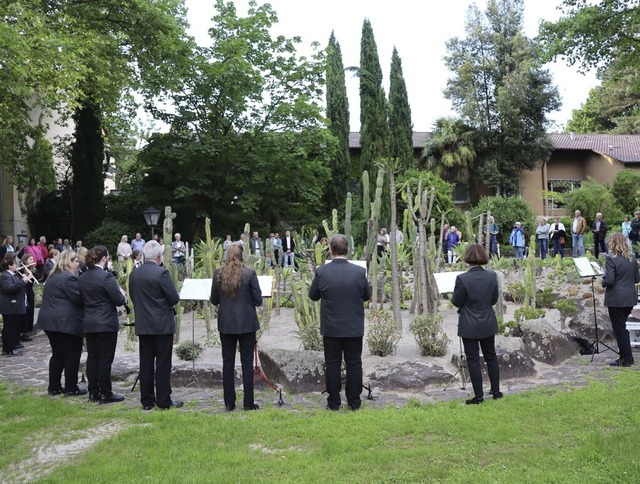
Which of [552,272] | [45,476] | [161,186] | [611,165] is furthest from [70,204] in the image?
[611,165]

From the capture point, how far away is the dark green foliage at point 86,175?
84.8ft

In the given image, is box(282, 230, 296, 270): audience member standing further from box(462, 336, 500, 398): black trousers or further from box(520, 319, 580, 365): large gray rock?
box(462, 336, 500, 398): black trousers

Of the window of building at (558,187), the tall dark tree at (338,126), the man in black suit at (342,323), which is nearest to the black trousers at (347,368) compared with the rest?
the man in black suit at (342,323)

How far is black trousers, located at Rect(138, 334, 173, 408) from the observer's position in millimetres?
6250

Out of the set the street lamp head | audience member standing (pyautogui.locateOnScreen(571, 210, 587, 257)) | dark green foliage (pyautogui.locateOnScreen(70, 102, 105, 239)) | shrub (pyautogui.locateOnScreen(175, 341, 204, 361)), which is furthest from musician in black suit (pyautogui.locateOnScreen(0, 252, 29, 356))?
dark green foliage (pyautogui.locateOnScreen(70, 102, 105, 239))

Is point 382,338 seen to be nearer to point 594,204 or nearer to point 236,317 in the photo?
point 236,317

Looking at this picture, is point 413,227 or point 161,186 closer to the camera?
point 413,227

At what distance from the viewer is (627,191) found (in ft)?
99.5

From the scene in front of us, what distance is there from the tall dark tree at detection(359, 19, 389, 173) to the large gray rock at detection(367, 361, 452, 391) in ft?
80.9

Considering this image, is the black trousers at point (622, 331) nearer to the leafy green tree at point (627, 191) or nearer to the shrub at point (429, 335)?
the shrub at point (429, 335)

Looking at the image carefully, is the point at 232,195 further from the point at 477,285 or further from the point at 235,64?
the point at 477,285

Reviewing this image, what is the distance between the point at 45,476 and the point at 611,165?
36694 mm

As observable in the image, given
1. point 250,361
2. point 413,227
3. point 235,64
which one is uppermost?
point 235,64

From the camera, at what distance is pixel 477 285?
6.21 m
